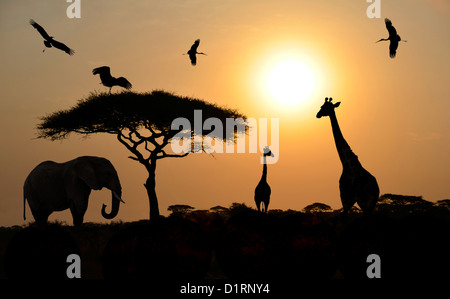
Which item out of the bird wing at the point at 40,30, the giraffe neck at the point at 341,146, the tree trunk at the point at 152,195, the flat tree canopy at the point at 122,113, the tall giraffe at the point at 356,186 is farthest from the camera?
the flat tree canopy at the point at 122,113

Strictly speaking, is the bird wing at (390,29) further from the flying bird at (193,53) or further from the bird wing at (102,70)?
the bird wing at (102,70)

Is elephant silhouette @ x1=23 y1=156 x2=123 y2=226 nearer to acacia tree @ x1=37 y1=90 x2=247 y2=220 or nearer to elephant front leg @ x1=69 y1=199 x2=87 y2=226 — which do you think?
elephant front leg @ x1=69 y1=199 x2=87 y2=226

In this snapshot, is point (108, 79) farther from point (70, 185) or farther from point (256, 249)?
point (256, 249)

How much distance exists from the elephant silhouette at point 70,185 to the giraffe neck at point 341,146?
6996mm

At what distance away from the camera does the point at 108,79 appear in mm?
26953

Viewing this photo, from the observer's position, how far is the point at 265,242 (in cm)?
912

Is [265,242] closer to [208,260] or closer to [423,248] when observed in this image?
[208,260]

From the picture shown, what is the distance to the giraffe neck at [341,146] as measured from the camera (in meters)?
14.9

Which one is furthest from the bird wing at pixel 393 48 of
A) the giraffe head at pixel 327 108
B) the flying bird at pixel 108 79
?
the flying bird at pixel 108 79

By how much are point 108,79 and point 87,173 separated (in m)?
9.80

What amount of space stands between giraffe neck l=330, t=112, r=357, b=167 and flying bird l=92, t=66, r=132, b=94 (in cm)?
1372

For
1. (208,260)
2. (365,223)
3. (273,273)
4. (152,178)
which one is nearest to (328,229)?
(365,223)

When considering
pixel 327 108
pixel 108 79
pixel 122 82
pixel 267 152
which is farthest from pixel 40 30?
pixel 327 108
